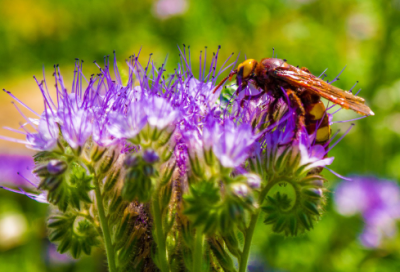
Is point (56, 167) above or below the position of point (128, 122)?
below

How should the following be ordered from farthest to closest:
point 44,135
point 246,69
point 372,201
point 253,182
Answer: point 372,201 < point 246,69 < point 44,135 < point 253,182

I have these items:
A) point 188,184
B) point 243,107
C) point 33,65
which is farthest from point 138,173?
point 33,65

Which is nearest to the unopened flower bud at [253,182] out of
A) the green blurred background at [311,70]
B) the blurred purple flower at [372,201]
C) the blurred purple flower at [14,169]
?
the green blurred background at [311,70]

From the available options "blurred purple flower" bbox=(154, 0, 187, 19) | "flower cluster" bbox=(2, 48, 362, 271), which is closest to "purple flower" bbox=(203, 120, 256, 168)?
"flower cluster" bbox=(2, 48, 362, 271)

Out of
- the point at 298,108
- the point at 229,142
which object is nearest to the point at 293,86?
the point at 298,108

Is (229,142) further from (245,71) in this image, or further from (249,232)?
(245,71)
